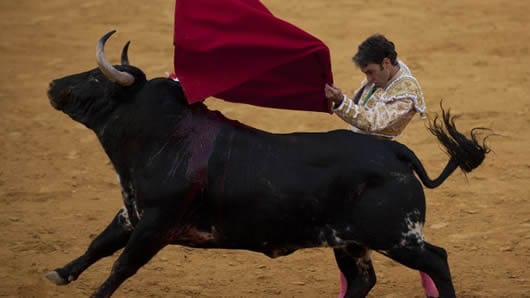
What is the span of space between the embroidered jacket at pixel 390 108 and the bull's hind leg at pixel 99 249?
1.43 metres

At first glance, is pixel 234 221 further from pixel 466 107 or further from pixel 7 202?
pixel 466 107

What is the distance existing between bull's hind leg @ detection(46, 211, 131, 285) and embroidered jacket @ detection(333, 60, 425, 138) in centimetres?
143

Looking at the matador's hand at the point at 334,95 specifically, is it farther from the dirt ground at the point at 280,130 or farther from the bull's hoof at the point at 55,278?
the bull's hoof at the point at 55,278

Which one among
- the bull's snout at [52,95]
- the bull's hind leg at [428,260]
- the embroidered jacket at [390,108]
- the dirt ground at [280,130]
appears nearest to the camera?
the bull's hind leg at [428,260]

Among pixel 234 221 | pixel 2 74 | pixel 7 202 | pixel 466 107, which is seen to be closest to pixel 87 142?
pixel 7 202

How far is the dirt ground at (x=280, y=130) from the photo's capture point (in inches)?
280

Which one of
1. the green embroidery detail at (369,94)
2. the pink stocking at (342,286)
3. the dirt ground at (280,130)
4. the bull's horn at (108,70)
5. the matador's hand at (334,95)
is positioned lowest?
the dirt ground at (280,130)

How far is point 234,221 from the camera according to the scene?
5750 millimetres

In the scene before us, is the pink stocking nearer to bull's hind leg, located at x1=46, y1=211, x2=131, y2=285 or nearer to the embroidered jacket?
the embroidered jacket

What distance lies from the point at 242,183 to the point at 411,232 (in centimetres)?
95

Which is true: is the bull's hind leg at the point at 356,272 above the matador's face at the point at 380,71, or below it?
below

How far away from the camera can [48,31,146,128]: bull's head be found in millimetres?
5887

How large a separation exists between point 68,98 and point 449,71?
5.97 meters

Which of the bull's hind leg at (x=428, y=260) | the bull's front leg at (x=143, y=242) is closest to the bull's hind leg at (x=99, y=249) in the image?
the bull's front leg at (x=143, y=242)
